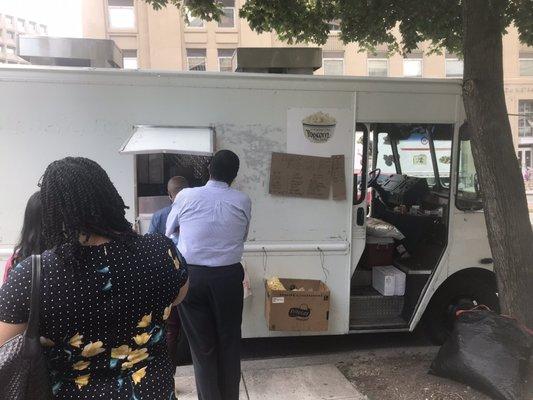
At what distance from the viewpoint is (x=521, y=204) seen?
355 centimetres

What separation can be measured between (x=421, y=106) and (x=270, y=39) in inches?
794

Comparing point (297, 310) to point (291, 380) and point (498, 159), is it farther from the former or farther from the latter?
point (498, 159)

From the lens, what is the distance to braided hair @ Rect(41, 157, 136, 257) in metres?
1.51

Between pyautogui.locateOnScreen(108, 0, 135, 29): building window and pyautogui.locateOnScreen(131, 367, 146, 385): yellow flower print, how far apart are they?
77.6 feet

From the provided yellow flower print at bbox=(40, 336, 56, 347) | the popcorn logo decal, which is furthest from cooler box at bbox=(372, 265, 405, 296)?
yellow flower print at bbox=(40, 336, 56, 347)

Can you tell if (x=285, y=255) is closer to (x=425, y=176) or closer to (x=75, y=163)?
(x=425, y=176)

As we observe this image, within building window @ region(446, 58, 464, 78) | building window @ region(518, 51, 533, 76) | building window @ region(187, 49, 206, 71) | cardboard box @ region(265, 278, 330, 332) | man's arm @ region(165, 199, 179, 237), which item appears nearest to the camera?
man's arm @ region(165, 199, 179, 237)

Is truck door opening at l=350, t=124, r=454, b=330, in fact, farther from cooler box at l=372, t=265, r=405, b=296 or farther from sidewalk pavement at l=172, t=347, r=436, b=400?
sidewalk pavement at l=172, t=347, r=436, b=400

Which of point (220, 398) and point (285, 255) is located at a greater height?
point (285, 255)

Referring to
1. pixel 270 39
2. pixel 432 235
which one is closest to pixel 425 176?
pixel 432 235

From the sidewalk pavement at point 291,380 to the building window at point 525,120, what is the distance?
26.5 meters

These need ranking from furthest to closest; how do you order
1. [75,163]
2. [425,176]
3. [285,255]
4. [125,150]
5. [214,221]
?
[425,176] → [285,255] → [125,150] → [214,221] → [75,163]

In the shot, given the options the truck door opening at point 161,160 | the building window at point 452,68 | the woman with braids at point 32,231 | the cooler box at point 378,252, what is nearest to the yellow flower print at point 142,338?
the woman with braids at point 32,231

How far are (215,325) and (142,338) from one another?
5.16 feet
